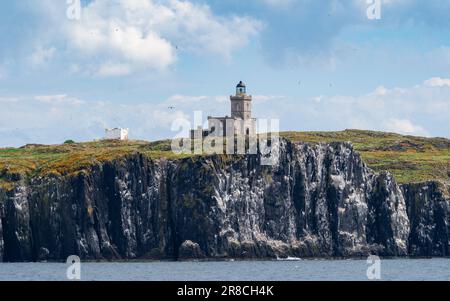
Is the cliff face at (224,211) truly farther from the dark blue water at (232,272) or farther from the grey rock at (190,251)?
the dark blue water at (232,272)

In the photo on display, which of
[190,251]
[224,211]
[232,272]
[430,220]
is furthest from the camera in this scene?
[430,220]

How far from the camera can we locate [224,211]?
175375 millimetres

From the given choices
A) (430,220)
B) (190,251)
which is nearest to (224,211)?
(190,251)

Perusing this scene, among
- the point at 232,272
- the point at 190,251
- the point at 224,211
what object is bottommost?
the point at 190,251

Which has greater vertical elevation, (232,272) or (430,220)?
(430,220)

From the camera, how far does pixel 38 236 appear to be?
170500 millimetres

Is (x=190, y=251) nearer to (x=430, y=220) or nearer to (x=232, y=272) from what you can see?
(x=430, y=220)

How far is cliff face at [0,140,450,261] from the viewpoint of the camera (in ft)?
560

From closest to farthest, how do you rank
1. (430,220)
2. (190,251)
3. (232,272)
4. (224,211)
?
1. (232,272)
2. (190,251)
3. (224,211)
4. (430,220)

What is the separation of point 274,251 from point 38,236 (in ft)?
121

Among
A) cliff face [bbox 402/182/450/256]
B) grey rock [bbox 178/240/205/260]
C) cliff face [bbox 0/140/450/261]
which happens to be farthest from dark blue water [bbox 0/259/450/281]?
cliff face [bbox 402/182/450/256]

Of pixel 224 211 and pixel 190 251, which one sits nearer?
pixel 190 251

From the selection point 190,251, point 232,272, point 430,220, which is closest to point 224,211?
point 190,251
